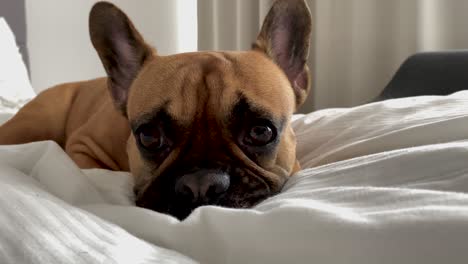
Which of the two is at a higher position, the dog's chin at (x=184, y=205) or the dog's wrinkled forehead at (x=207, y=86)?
the dog's wrinkled forehead at (x=207, y=86)

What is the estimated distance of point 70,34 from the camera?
328 cm

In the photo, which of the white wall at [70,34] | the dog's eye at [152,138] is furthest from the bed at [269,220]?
the white wall at [70,34]

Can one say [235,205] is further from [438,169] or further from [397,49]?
[397,49]

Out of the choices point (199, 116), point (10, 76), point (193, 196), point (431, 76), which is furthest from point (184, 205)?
point (431, 76)

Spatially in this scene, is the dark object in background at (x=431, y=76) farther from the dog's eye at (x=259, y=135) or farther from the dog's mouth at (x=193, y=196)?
the dog's mouth at (x=193, y=196)

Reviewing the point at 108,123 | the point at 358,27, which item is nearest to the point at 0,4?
the point at 108,123

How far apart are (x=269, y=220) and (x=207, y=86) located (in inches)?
19.6

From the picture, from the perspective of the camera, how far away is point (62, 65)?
3.30m

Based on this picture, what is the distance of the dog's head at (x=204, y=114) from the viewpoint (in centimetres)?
86

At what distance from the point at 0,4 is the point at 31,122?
146 cm

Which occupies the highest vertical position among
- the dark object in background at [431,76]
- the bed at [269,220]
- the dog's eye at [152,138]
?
the bed at [269,220]

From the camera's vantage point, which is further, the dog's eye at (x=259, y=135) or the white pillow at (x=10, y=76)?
the white pillow at (x=10, y=76)

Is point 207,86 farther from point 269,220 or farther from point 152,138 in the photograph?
point 269,220

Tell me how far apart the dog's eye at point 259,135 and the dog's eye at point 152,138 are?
0.16m
